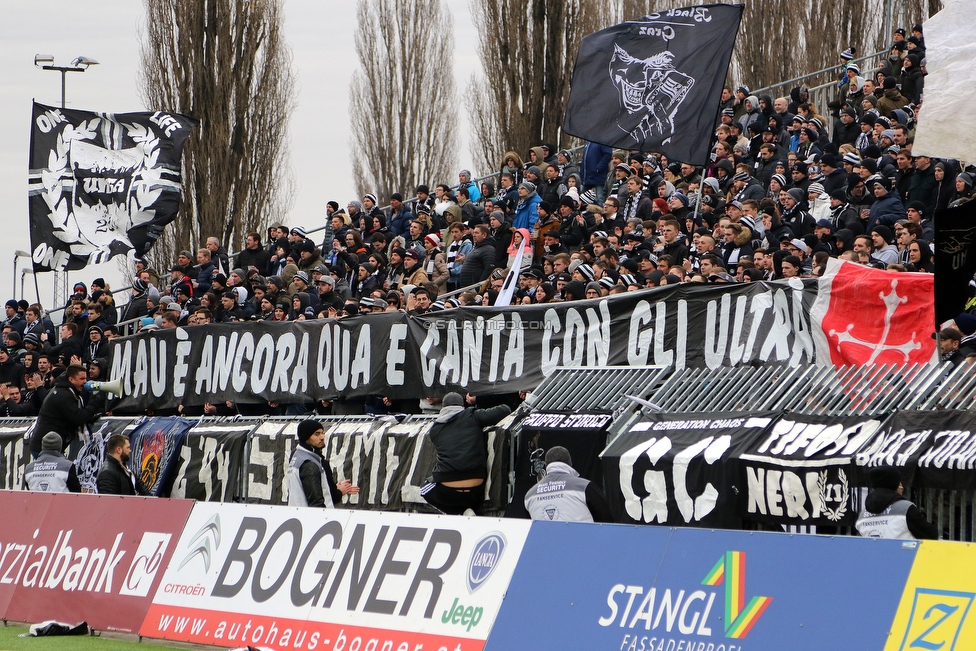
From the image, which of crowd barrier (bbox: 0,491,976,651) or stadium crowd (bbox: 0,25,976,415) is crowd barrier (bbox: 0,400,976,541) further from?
crowd barrier (bbox: 0,491,976,651)

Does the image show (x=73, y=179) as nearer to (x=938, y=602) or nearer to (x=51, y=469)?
(x=51, y=469)

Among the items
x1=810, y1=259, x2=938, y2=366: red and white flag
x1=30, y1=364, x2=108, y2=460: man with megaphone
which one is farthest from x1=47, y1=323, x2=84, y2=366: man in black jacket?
x1=810, y1=259, x2=938, y2=366: red and white flag

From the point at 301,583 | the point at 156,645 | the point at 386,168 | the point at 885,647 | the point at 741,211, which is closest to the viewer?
the point at 885,647

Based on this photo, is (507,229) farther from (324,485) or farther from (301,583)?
(301,583)

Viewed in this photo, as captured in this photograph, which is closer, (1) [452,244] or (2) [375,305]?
(2) [375,305]

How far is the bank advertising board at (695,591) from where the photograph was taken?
684 cm

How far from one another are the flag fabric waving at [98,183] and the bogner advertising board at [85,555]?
312 inches

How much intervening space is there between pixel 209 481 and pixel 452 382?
3.66 m

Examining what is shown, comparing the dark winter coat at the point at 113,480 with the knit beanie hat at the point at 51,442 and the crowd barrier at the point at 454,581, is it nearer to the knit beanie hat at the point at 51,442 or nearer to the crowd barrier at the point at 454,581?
the knit beanie hat at the point at 51,442

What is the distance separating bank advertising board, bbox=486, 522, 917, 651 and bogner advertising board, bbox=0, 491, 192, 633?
391 centimetres

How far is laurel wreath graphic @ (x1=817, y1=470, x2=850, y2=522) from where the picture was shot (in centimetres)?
932

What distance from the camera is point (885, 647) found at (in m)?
6.58

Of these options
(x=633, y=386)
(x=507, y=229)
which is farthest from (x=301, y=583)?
(x=507, y=229)

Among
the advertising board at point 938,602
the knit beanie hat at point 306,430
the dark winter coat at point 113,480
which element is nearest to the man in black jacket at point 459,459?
the knit beanie hat at point 306,430
